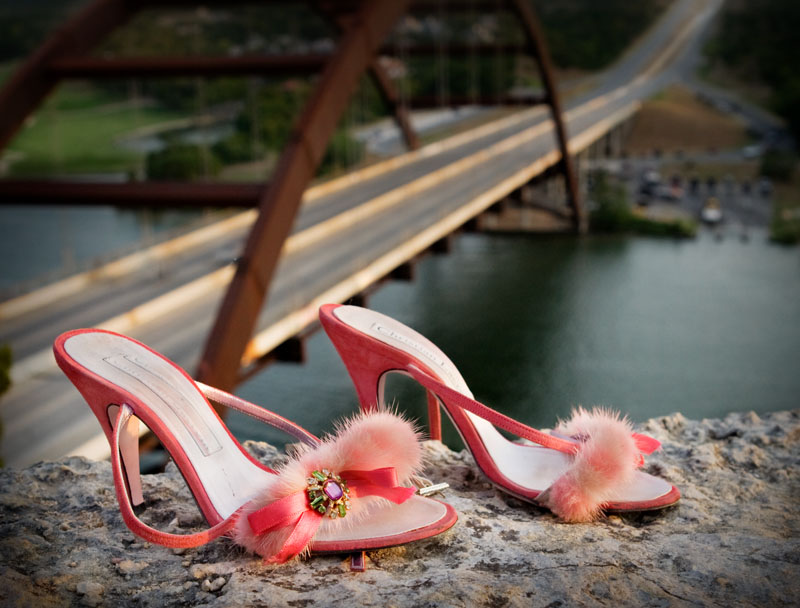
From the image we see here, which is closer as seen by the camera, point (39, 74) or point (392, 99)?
point (39, 74)

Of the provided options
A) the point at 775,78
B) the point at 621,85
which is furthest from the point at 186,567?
the point at 621,85

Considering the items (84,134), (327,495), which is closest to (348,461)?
(327,495)

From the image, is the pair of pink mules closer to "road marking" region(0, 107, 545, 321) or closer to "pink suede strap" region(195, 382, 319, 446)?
"pink suede strap" region(195, 382, 319, 446)

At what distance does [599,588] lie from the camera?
2.29 meters

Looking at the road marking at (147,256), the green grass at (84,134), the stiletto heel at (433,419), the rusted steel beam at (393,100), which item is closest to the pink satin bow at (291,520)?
the stiletto heel at (433,419)

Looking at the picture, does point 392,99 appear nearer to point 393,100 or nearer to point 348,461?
point 393,100

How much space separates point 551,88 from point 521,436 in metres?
24.5

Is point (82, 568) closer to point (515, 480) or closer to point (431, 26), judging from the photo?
point (515, 480)

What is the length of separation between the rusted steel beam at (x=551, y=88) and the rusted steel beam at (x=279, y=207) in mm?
12814

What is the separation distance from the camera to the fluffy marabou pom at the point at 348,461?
2.47 meters

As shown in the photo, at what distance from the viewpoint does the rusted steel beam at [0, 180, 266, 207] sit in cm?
879

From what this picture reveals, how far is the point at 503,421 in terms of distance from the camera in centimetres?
274

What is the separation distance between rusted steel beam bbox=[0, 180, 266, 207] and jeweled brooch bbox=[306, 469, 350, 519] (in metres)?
6.50

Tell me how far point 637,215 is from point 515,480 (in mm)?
28433
